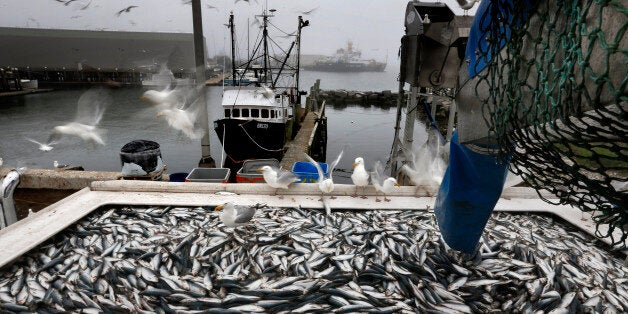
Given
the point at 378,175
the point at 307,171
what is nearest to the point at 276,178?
the point at 378,175

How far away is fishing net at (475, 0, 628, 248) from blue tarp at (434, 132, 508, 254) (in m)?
1.01

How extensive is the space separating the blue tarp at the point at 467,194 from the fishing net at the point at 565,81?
1.01 m

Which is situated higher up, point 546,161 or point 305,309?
point 546,161

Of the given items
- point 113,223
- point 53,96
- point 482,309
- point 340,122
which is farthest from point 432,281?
point 53,96

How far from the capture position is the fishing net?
117cm

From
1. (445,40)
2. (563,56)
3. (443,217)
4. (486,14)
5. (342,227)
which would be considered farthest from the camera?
(445,40)

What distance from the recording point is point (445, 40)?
758 cm

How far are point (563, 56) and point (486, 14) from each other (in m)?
1.14

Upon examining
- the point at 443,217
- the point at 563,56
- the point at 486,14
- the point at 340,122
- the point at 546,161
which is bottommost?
the point at 340,122

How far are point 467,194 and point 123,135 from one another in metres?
34.5

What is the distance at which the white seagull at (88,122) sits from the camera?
344 inches

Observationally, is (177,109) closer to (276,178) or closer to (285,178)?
(276,178)

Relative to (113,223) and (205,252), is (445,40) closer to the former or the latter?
(205,252)

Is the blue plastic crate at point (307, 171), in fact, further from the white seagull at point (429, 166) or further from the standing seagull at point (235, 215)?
the standing seagull at point (235, 215)
